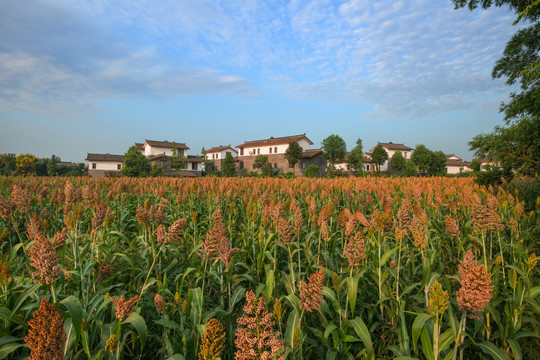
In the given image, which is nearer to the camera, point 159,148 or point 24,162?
point 24,162

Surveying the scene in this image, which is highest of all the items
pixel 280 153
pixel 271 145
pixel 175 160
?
pixel 271 145

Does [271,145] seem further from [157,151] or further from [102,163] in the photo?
[102,163]

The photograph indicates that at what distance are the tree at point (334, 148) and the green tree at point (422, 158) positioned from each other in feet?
69.7

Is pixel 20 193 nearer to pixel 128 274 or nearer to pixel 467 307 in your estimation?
pixel 128 274

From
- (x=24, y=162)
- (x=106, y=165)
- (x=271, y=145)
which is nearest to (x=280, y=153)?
(x=271, y=145)

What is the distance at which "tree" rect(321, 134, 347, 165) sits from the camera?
63.8 meters

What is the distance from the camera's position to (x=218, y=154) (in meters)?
83.0

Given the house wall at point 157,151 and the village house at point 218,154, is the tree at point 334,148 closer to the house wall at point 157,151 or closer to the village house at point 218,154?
the village house at point 218,154

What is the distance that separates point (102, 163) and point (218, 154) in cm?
2913

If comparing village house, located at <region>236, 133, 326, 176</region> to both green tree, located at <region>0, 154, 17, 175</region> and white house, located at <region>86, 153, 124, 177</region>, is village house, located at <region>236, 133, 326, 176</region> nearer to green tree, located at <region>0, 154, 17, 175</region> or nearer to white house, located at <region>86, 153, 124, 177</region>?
white house, located at <region>86, 153, 124, 177</region>

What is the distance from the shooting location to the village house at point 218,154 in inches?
3175

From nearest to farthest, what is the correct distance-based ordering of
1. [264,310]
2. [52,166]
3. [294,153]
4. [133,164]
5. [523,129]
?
[264,310], [523,129], [133,164], [294,153], [52,166]

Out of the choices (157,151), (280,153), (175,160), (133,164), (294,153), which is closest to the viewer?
(133,164)

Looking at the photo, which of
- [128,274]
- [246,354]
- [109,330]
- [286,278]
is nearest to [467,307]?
[246,354]
